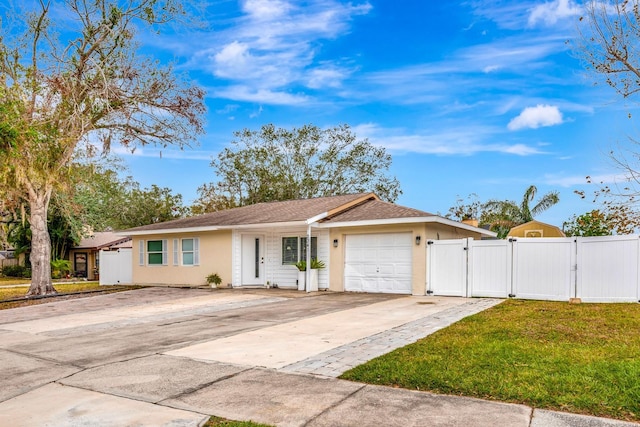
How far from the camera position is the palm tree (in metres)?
30.5

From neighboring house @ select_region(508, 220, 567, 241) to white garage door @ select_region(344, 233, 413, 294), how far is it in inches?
663

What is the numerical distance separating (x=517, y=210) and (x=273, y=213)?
19.2 meters

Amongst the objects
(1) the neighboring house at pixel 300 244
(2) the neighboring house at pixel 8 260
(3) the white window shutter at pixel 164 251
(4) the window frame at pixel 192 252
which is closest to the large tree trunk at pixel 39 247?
(1) the neighboring house at pixel 300 244

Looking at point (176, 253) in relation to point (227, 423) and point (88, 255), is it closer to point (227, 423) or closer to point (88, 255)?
point (88, 255)

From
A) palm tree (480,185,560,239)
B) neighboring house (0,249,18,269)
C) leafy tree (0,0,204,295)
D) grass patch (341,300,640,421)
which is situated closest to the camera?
grass patch (341,300,640,421)

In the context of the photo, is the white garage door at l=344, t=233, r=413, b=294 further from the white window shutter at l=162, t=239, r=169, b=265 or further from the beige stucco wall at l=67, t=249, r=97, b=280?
the beige stucco wall at l=67, t=249, r=97, b=280

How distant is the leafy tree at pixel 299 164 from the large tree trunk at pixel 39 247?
21378mm

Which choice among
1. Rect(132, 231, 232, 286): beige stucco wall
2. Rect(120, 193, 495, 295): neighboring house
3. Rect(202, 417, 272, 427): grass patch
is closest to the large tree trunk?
Rect(120, 193, 495, 295): neighboring house

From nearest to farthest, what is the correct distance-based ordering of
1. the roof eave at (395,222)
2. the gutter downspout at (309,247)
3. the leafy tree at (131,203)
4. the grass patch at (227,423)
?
the grass patch at (227,423) < the roof eave at (395,222) < the gutter downspout at (309,247) < the leafy tree at (131,203)

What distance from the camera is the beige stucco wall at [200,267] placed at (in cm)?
1881

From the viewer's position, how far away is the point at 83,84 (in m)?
16.8

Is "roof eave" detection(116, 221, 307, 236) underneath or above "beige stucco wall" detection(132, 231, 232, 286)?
above

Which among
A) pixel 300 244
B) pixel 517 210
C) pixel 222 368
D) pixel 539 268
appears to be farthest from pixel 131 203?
pixel 222 368

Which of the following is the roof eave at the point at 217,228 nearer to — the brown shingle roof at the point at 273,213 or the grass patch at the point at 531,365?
the brown shingle roof at the point at 273,213
